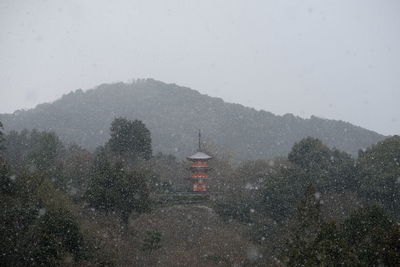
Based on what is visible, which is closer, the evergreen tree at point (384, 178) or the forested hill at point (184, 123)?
the evergreen tree at point (384, 178)

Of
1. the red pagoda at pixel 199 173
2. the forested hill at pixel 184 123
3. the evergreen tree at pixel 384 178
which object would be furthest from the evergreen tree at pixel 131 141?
the forested hill at pixel 184 123

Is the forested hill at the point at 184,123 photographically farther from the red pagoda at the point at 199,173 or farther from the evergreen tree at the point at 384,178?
the evergreen tree at the point at 384,178

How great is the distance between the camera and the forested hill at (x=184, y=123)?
376 feet

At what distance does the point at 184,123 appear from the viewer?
12938 cm

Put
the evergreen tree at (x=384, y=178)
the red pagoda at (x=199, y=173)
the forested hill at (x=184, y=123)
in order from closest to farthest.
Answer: the evergreen tree at (x=384, y=178) → the red pagoda at (x=199, y=173) → the forested hill at (x=184, y=123)

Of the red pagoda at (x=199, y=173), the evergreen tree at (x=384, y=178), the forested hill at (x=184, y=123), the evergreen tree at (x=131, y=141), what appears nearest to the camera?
the evergreen tree at (x=384, y=178)

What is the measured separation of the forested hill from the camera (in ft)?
376

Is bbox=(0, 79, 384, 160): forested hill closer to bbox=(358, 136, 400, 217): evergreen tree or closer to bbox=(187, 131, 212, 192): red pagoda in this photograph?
bbox=(187, 131, 212, 192): red pagoda

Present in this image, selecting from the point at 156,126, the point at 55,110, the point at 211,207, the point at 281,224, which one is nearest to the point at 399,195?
the point at 281,224

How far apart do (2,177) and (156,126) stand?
99960mm

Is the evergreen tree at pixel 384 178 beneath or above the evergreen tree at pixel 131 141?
beneath

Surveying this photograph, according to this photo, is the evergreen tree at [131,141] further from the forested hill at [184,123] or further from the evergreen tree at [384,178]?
the forested hill at [184,123]

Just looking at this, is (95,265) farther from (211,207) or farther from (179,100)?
(179,100)

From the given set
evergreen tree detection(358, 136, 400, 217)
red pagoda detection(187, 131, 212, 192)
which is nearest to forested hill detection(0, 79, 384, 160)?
red pagoda detection(187, 131, 212, 192)
